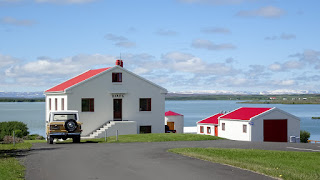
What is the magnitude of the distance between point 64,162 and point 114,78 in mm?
27579

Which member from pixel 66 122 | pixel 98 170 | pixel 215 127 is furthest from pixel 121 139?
pixel 215 127

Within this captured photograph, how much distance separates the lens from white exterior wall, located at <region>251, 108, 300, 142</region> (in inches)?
2263

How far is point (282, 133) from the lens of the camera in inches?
2330

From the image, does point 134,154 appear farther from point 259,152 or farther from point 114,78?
point 114,78

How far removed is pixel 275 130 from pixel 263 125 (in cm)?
265

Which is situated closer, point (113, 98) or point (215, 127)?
point (113, 98)

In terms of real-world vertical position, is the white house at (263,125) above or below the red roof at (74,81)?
below

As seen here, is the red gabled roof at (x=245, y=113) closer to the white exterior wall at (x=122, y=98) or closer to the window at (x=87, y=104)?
the white exterior wall at (x=122, y=98)

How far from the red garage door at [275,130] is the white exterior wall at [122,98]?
14641 millimetres

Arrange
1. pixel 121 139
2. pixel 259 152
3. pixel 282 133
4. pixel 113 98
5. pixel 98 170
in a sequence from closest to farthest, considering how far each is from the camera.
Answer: pixel 98 170, pixel 259 152, pixel 121 139, pixel 113 98, pixel 282 133

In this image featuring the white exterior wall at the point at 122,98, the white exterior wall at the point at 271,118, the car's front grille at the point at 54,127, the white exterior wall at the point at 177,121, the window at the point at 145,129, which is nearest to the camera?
the car's front grille at the point at 54,127

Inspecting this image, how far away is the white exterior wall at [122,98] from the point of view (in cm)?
4666

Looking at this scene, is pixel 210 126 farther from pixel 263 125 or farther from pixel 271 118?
pixel 263 125

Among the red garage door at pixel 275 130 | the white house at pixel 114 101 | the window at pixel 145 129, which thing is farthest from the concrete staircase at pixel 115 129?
the red garage door at pixel 275 130
